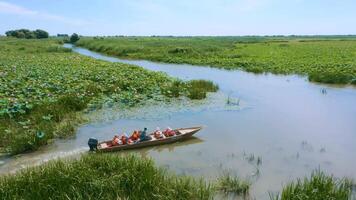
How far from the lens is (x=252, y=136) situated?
11141 mm

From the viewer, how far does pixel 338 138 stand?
11039 mm

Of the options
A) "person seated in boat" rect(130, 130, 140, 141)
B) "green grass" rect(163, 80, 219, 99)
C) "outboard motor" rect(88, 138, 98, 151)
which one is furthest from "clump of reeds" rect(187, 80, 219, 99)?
"outboard motor" rect(88, 138, 98, 151)

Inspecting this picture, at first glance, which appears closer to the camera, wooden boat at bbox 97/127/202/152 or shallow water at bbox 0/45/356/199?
shallow water at bbox 0/45/356/199

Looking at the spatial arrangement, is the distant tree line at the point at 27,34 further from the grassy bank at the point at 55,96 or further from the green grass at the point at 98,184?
the green grass at the point at 98,184

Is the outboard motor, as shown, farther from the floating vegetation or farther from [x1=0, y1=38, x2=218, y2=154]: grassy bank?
the floating vegetation

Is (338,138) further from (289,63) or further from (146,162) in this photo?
(289,63)

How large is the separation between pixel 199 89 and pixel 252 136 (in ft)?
21.3

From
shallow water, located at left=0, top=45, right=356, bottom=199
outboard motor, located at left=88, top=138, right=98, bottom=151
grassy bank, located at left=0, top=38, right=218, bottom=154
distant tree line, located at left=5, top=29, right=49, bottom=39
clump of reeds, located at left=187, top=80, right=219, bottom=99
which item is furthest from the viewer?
distant tree line, located at left=5, top=29, right=49, bottom=39

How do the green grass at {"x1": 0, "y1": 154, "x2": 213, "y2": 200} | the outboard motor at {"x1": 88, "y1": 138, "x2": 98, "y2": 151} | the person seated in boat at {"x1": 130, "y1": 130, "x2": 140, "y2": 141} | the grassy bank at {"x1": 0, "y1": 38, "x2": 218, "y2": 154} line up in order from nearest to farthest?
the green grass at {"x1": 0, "y1": 154, "x2": 213, "y2": 200}
the outboard motor at {"x1": 88, "y1": 138, "x2": 98, "y2": 151}
the person seated in boat at {"x1": 130, "y1": 130, "x2": 140, "y2": 141}
the grassy bank at {"x1": 0, "y1": 38, "x2": 218, "y2": 154}

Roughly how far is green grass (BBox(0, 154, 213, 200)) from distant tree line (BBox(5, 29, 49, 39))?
337ft

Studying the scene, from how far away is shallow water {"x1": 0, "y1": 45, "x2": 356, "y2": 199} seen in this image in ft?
28.2

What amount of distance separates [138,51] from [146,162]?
137ft

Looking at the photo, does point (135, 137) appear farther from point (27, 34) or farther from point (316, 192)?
point (27, 34)

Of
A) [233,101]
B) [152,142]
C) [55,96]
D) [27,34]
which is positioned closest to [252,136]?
[152,142]
